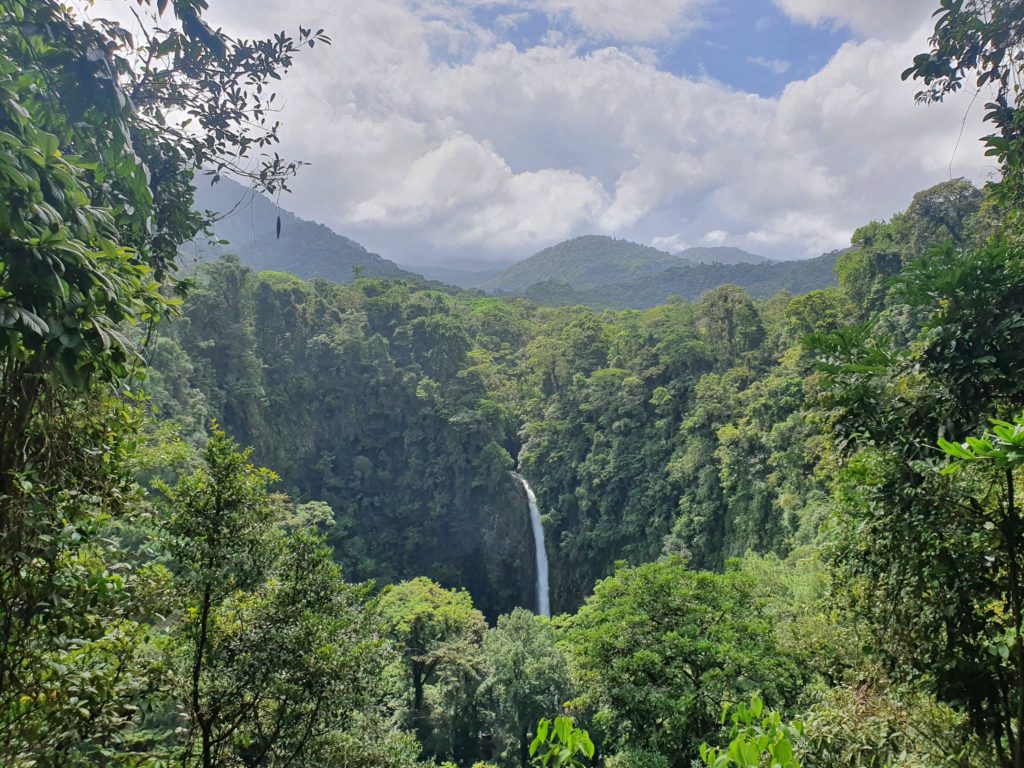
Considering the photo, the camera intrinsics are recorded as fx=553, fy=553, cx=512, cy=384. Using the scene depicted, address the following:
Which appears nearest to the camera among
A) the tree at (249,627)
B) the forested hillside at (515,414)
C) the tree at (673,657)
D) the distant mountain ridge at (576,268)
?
the tree at (249,627)

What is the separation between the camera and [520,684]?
13.6 metres

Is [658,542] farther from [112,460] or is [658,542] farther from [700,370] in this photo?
Answer: [112,460]

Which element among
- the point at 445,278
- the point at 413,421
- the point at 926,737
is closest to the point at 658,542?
the point at 413,421

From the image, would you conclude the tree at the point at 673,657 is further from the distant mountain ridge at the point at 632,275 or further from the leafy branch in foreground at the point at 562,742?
the distant mountain ridge at the point at 632,275

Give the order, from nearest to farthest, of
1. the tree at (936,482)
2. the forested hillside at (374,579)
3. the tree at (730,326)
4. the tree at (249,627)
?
the forested hillside at (374,579)
the tree at (936,482)
the tree at (249,627)
the tree at (730,326)

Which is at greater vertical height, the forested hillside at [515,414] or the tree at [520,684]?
the forested hillside at [515,414]

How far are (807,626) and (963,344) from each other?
22.8 ft

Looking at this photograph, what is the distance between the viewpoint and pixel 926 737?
3730 mm

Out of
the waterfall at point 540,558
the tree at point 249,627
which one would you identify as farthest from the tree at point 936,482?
the waterfall at point 540,558

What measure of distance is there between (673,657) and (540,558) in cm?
1904

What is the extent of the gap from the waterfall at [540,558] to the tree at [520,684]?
11.5m

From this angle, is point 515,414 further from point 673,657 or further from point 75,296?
point 75,296

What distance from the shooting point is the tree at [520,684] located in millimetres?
13719

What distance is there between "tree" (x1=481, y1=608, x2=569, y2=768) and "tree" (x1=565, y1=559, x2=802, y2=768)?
14.6 feet
